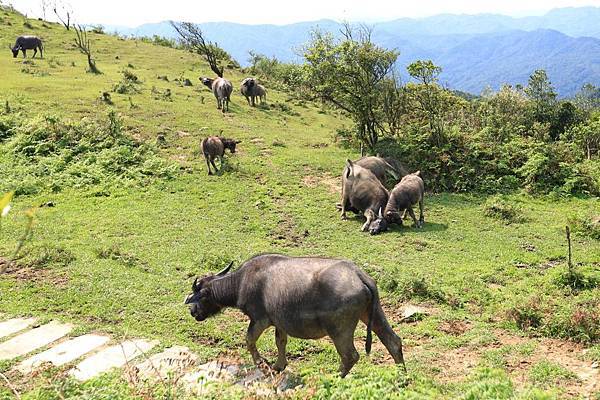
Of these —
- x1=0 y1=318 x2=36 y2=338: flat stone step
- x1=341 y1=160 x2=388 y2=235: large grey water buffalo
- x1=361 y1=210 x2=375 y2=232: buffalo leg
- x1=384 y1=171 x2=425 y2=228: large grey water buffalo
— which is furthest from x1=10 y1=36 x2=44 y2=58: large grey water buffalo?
x1=0 y1=318 x2=36 y2=338: flat stone step

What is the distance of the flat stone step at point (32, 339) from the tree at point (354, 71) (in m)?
14.9

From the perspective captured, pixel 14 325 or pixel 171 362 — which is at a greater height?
pixel 171 362

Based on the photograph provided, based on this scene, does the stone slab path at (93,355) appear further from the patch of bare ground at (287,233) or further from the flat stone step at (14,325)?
the patch of bare ground at (287,233)

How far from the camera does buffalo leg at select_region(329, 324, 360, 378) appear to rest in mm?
6285

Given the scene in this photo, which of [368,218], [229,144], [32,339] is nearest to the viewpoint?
[32,339]

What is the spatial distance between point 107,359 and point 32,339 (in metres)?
1.52

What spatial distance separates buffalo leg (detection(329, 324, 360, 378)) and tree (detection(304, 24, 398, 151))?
15.6m

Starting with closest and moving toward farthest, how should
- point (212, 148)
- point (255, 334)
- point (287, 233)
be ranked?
point (255, 334), point (287, 233), point (212, 148)

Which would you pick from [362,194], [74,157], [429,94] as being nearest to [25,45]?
[74,157]

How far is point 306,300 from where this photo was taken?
647 cm

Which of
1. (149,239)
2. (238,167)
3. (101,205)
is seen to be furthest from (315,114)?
(149,239)

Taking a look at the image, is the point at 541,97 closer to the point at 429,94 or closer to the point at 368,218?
the point at 429,94

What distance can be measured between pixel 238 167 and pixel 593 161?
13.0 meters

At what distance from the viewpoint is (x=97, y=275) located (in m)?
10.4
